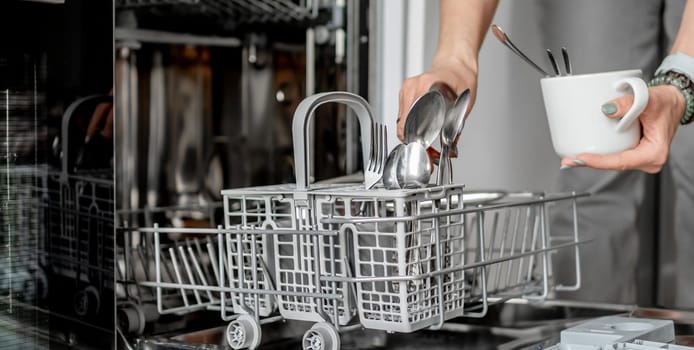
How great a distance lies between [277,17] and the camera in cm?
135

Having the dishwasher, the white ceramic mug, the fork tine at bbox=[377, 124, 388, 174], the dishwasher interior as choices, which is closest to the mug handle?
the white ceramic mug

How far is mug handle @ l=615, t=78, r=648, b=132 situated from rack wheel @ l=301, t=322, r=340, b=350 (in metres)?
0.32

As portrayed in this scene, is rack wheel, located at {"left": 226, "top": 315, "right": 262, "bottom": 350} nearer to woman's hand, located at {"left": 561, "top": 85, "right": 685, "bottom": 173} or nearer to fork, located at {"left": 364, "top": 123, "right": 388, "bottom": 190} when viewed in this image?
fork, located at {"left": 364, "top": 123, "right": 388, "bottom": 190}

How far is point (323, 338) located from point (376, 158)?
0.15 meters

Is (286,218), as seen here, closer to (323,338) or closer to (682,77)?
(323,338)

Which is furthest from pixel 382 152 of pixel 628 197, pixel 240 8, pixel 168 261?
pixel 628 197

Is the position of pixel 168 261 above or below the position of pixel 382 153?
below

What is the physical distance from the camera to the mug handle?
0.78m

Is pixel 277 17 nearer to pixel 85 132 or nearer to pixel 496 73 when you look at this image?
pixel 496 73

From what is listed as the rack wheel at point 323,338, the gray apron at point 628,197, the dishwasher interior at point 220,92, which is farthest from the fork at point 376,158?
the gray apron at point 628,197

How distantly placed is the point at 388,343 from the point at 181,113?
23.2 inches

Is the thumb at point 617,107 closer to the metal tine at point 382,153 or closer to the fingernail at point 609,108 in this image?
the fingernail at point 609,108

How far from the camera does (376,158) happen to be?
2.39 feet

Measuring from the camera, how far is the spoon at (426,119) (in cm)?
75
